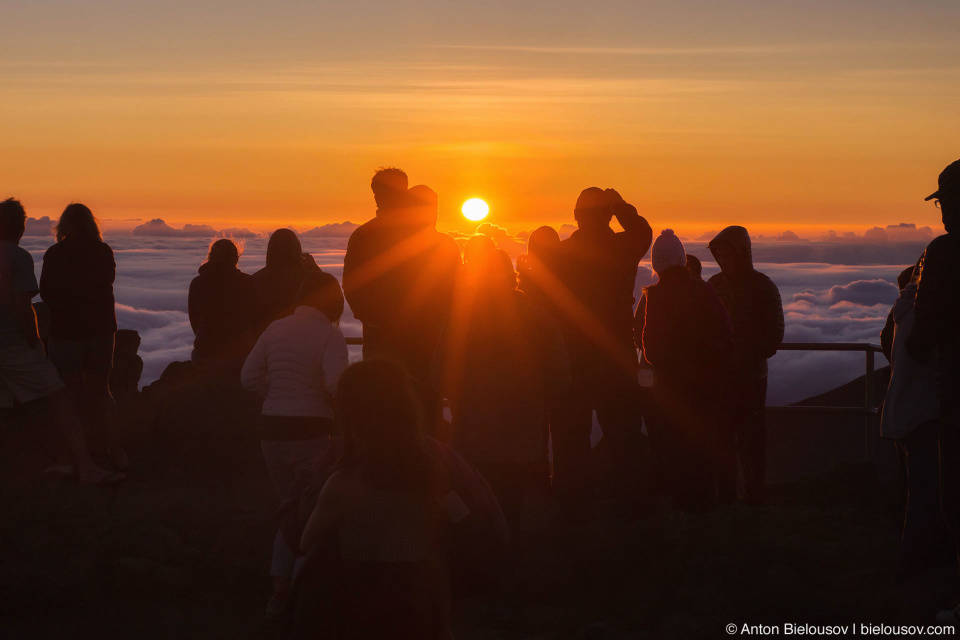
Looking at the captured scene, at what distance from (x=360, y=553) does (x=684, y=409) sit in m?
3.53

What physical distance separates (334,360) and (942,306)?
279 centimetres

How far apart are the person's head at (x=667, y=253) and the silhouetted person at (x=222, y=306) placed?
301cm

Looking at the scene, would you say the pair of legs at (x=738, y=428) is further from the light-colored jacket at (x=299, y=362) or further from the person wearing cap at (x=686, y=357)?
the light-colored jacket at (x=299, y=362)

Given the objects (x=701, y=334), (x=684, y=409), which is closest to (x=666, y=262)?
(x=701, y=334)

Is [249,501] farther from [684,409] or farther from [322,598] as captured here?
[322,598]

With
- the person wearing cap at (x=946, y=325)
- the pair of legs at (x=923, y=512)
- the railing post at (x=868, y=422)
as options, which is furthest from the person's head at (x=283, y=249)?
the railing post at (x=868, y=422)

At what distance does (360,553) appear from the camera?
10.7 feet

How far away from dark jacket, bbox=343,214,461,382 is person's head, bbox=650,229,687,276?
136 cm

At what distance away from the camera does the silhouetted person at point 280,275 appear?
24.6 feet

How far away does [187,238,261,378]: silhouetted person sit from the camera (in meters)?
7.84

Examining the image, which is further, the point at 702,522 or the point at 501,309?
the point at 702,522

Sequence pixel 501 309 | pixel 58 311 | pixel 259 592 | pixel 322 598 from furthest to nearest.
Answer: pixel 58 311, pixel 259 592, pixel 501 309, pixel 322 598

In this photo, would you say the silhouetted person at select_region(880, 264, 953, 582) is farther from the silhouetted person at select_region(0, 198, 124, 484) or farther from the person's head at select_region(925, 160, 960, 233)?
the silhouetted person at select_region(0, 198, 124, 484)

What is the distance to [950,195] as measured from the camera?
14.1 ft
